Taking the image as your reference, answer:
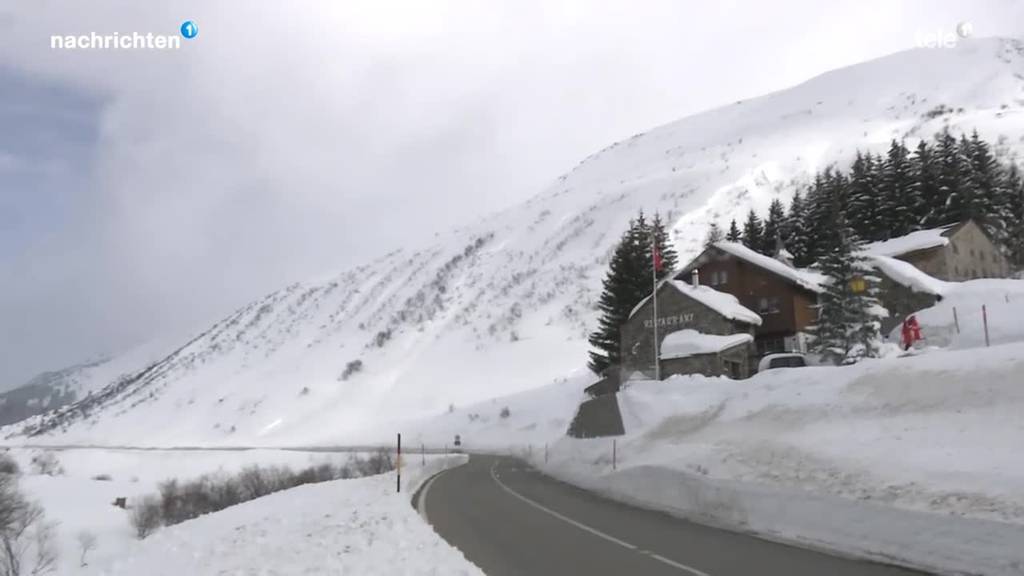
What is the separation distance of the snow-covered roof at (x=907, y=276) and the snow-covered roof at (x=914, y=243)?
9.61ft

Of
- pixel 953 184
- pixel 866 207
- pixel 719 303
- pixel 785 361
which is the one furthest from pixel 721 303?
pixel 953 184

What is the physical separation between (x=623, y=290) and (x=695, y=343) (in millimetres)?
11067

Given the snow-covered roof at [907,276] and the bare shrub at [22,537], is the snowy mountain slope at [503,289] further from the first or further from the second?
the bare shrub at [22,537]

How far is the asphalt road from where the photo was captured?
30.7ft

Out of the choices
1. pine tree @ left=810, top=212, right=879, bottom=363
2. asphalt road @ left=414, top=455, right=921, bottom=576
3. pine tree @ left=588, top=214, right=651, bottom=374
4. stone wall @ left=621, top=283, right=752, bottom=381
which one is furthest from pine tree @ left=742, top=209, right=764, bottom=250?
asphalt road @ left=414, top=455, right=921, bottom=576

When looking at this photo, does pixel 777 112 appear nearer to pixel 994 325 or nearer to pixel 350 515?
pixel 994 325

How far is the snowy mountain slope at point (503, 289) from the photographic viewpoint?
260 feet

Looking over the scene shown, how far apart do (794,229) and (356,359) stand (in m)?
55.4

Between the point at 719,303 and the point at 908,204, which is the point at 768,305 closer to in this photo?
the point at 719,303

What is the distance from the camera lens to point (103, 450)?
85.7m

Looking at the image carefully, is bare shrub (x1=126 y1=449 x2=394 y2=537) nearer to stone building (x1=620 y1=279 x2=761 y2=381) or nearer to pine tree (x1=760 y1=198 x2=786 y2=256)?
stone building (x1=620 y1=279 x2=761 y2=381)

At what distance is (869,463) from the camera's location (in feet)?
41.9

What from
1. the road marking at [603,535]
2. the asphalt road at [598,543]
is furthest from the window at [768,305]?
the asphalt road at [598,543]

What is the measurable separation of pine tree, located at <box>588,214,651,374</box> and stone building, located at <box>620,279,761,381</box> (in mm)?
3618
